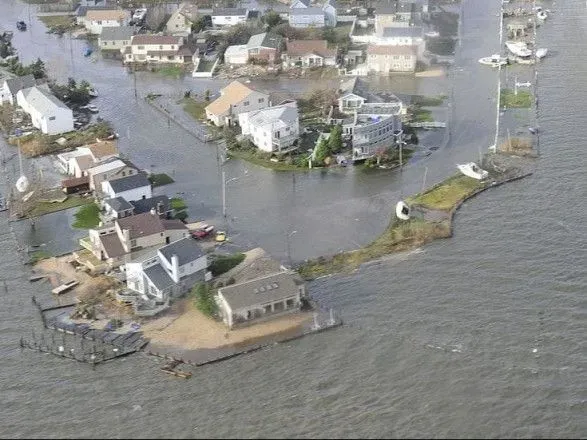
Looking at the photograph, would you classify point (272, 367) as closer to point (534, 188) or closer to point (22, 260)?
point (22, 260)

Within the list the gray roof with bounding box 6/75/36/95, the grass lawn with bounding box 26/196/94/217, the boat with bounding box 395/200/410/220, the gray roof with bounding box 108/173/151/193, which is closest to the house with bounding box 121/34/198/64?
the gray roof with bounding box 6/75/36/95

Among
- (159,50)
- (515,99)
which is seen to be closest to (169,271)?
(515,99)

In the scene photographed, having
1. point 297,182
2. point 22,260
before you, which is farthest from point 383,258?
point 22,260

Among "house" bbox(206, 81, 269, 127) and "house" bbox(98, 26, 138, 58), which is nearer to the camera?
"house" bbox(206, 81, 269, 127)

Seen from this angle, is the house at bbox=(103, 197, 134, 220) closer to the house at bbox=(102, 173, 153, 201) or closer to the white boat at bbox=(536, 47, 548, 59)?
the house at bbox=(102, 173, 153, 201)

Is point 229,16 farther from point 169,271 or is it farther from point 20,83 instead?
point 169,271

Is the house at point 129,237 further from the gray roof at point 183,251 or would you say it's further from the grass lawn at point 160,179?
the grass lawn at point 160,179

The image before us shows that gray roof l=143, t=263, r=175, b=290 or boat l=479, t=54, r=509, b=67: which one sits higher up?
boat l=479, t=54, r=509, b=67
